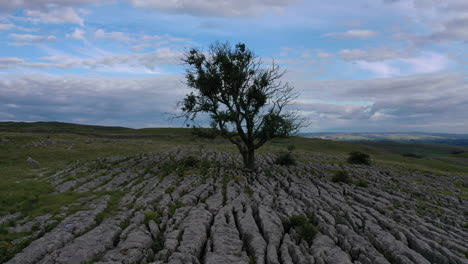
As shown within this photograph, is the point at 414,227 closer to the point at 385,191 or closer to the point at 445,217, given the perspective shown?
the point at 445,217

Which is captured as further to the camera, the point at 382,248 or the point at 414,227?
the point at 414,227

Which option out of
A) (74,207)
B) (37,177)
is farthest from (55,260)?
(37,177)

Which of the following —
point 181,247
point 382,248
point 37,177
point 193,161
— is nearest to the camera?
point 181,247

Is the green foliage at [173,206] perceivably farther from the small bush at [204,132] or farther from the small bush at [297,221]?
the small bush at [204,132]

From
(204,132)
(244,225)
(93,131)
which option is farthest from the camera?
(93,131)

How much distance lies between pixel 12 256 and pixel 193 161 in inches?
1014

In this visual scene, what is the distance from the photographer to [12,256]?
1152 cm

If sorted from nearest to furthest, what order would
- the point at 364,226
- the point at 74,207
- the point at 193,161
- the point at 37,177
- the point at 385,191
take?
the point at 364,226 → the point at 74,207 → the point at 385,191 → the point at 37,177 → the point at 193,161

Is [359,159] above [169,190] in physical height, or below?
above

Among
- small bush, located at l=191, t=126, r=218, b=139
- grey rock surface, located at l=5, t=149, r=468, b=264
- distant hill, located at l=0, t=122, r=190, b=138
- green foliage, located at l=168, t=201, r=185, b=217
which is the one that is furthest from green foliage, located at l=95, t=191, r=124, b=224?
distant hill, located at l=0, t=122, r=190, b=138

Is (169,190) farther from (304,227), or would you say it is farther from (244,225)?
(304,227)

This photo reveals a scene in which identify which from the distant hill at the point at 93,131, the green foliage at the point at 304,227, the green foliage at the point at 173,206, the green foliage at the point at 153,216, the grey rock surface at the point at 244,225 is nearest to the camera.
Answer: the grey rock surface at the point at 244,225

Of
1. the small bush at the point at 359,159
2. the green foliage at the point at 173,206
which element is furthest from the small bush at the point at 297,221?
the small bush at the point at 359,159

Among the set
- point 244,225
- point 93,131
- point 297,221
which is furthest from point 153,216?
point 93,131
